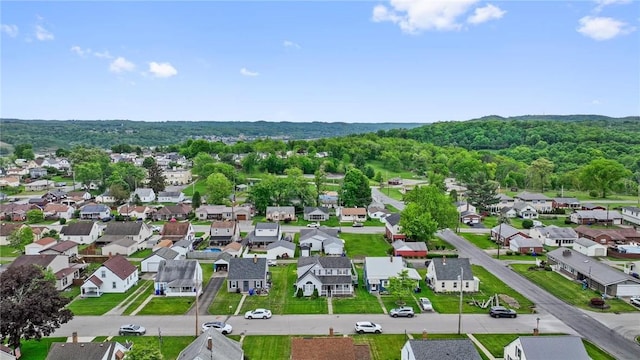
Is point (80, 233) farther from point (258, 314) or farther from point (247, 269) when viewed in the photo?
point (258, 314)

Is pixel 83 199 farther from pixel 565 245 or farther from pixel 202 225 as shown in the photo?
pixel 565 245

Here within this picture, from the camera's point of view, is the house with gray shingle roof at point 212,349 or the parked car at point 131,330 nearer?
the house with gray shingle roof at point 212,349

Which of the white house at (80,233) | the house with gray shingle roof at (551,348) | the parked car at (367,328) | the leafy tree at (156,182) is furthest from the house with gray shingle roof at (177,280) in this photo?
the leafy tree at (156,182)

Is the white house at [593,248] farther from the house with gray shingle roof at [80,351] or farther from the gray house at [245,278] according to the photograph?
the house with gray shingle roof at [80,351]

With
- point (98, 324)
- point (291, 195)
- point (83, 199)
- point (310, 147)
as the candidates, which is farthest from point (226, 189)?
point (310, 147)

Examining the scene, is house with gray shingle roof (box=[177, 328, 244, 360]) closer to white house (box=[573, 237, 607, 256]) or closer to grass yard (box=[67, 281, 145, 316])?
grass yard (box=[67, 281, 145, 316])

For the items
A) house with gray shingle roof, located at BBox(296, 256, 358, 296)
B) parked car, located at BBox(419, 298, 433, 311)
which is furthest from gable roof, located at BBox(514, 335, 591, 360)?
house with gray shingle roof, located at BBox(296, 256, 358, 296)
